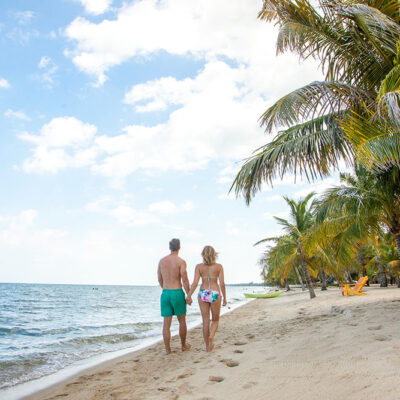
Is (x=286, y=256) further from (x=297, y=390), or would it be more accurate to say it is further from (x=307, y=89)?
(x=297, y=390)

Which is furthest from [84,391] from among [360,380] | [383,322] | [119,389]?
[383,322]

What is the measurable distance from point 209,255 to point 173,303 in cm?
96

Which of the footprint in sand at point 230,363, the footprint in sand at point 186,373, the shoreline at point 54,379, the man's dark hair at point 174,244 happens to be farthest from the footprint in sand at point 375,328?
the shoreline at point 54,379

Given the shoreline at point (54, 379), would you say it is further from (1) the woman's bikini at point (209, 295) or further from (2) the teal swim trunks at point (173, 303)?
(1) the woman's bikini at point (209, 295)

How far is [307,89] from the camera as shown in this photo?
586cm

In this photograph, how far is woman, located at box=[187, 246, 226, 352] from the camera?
4.84 meters

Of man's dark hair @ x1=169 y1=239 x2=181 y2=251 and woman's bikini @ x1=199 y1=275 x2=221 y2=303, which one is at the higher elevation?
man's dark hair @ x1=169 y1=239 x2=181 y2=251

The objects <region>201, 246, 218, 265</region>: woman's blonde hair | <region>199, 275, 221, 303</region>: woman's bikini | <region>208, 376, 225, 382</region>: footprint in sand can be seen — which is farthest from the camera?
<region>201, 246, 218, 265</region>: woman's blonde hair

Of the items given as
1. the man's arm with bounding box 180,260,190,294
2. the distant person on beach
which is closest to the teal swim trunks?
the distant person on beach

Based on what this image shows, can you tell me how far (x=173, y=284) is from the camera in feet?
16.5

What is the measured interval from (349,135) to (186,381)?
3.89 meters

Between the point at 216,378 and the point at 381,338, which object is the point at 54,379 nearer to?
the point at 216,378

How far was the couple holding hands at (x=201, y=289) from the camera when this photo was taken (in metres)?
4.86

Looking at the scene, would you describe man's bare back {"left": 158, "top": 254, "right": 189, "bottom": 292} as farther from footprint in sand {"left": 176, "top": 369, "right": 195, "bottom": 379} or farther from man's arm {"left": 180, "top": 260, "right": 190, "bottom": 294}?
footprint in sand {"left": 176, "top": 369, "right": 195, "bottom": 379}
